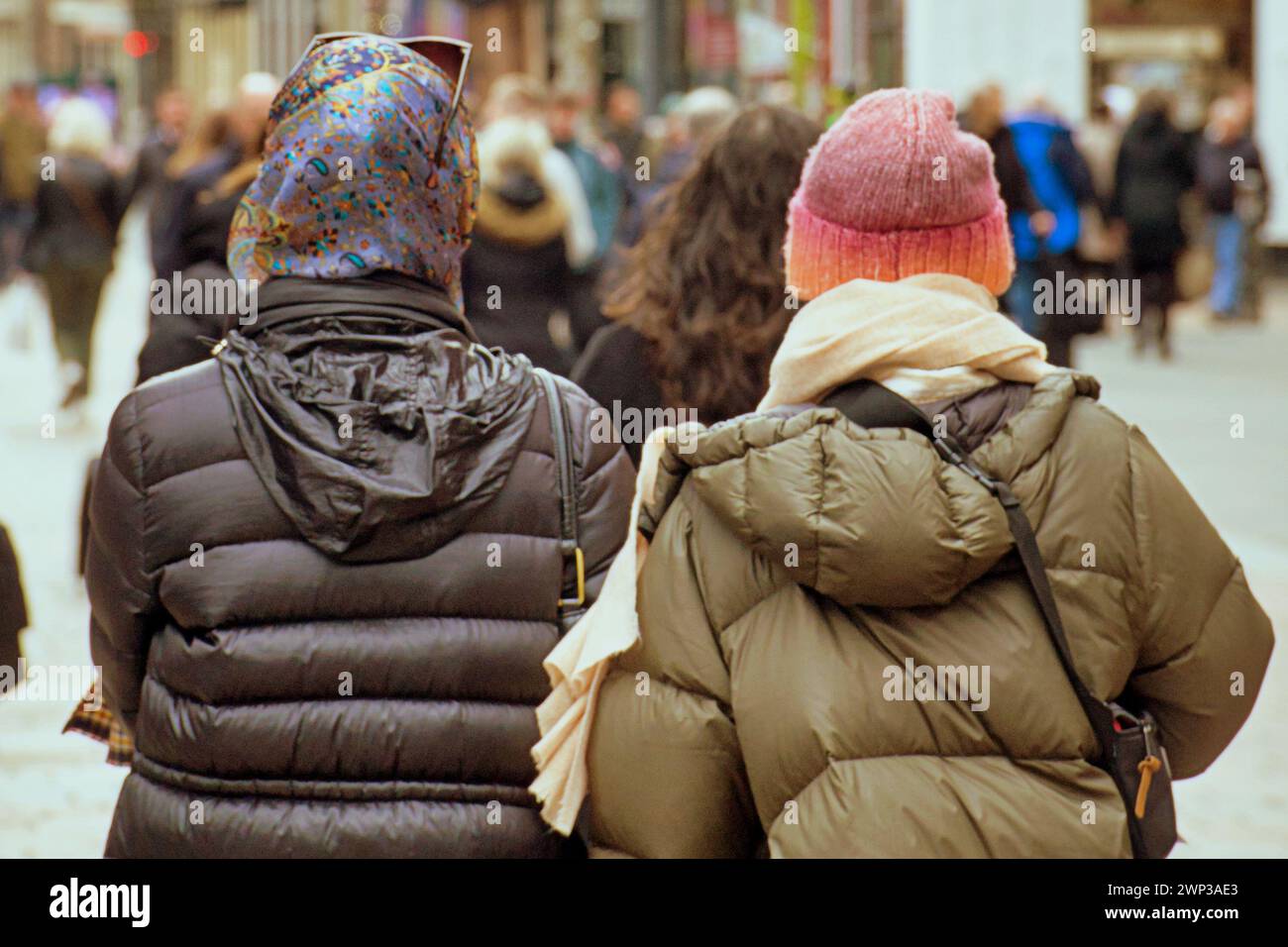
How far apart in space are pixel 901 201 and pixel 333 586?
944 millimetres

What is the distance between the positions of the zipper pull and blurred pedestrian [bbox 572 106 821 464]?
177cm

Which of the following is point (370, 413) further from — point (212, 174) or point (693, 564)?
point (212, 174)

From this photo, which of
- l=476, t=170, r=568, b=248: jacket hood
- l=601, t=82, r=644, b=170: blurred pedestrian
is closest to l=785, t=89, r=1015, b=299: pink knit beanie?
l=476, t=170, r=568, b=248: jacket hood

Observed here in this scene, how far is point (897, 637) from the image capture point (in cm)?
265

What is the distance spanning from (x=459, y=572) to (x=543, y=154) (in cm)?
530

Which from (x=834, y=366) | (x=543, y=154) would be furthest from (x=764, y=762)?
(x=543, y=154)

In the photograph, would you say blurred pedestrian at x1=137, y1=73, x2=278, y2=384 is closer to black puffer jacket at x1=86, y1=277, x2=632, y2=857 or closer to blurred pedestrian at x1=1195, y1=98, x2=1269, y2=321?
black puffer jacket at x1=86, y1=277, x2=632, y2=857

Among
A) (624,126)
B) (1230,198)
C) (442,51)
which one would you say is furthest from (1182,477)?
(624,126)

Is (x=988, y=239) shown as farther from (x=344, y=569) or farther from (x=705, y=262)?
(x=705, y=262)

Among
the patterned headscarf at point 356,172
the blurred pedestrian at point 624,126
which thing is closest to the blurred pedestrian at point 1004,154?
the patterned headscarf at point 356,172

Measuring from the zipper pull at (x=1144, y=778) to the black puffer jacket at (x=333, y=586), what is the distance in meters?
0.83

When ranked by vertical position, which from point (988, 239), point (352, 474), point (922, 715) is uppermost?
point (988, 239)

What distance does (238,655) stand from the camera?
2.96 metres

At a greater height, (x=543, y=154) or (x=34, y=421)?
(x=543, y=154)
